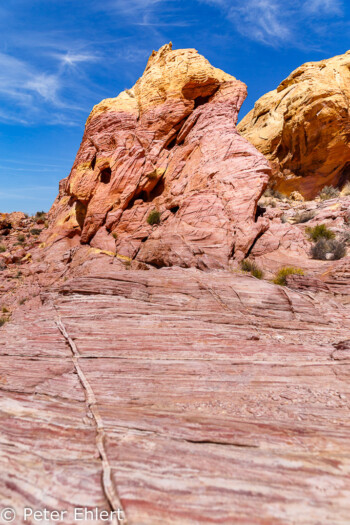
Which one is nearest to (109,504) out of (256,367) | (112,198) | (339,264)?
(256,367)

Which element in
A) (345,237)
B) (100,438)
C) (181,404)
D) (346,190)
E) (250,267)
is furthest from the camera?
(346,190)

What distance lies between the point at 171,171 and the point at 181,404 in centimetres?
1530

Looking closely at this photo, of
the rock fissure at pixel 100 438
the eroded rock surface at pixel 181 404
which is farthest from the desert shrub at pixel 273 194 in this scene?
the rock fissure at pixel 100 438

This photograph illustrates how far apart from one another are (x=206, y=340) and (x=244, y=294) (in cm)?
249

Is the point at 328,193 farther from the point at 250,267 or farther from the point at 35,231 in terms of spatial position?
the point at 35,231

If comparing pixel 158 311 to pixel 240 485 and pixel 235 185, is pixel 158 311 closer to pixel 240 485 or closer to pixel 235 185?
pixel 240 485

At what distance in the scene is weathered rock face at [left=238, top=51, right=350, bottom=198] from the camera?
22.0m

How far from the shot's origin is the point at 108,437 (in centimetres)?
374

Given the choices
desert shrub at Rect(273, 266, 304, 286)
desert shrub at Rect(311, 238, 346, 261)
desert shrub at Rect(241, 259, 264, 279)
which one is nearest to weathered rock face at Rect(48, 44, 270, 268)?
desert shrub at Rect(241, 259, 264, 279)

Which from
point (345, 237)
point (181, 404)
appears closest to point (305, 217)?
point (345, 237)

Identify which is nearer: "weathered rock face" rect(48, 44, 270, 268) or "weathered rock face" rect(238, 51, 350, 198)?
"weathered rock face" rect(48, 44, 270, 268)

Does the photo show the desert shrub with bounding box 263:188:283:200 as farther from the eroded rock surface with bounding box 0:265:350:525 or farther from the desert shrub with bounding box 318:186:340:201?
the eroded rock surface with bounding box 0:265:350:525

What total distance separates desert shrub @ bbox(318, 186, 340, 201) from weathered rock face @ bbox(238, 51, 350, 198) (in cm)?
94

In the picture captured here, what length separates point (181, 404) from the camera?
458 centimetres
